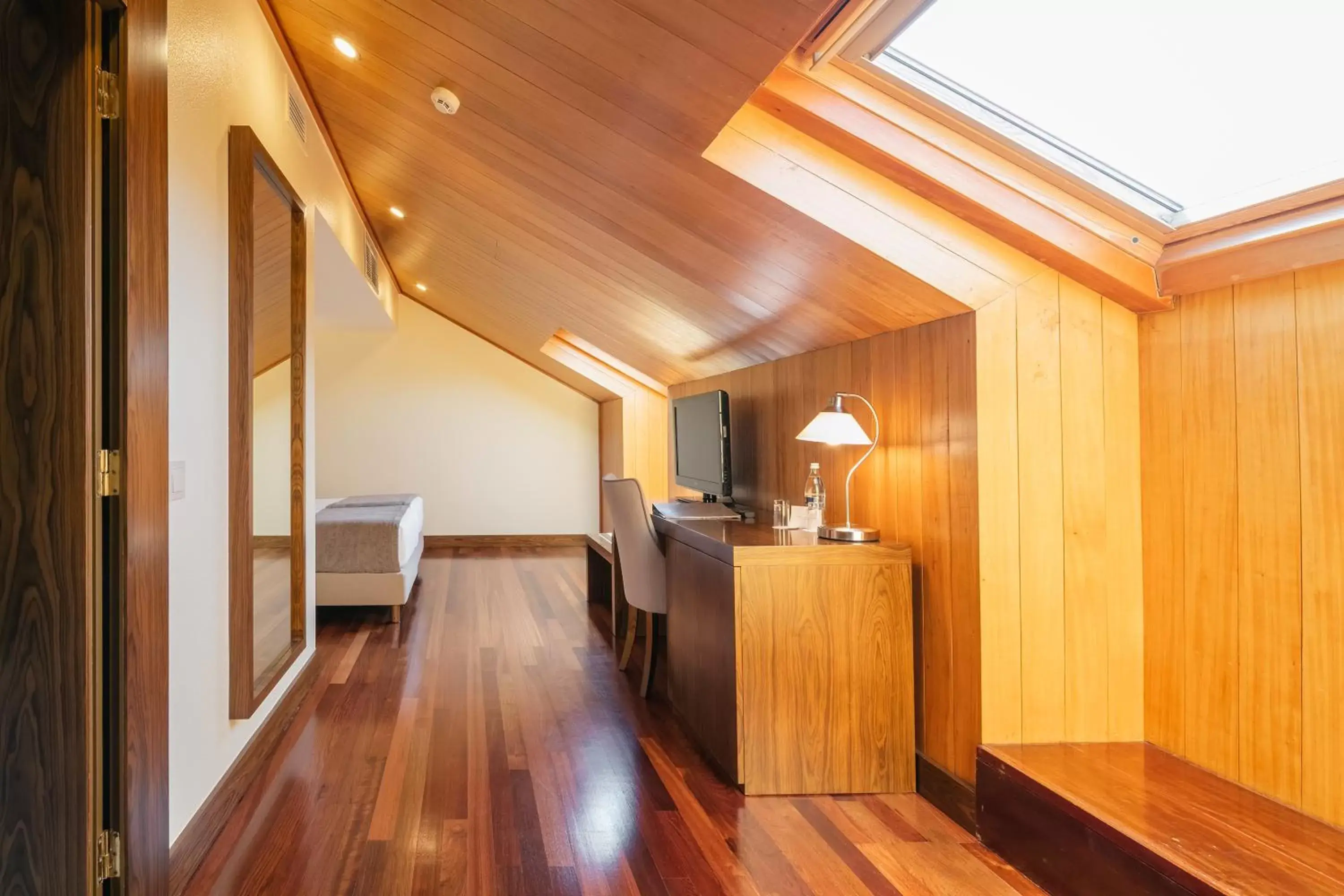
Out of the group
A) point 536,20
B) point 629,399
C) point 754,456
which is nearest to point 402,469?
point 629,399

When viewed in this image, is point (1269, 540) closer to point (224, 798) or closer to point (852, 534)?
point (852, 534)

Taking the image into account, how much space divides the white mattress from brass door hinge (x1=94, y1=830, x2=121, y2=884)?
12.4 feet

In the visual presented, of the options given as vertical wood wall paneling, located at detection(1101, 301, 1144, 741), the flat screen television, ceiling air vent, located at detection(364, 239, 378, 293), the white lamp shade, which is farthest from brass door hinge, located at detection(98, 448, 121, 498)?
ceiling air vent, located at detection(364, 239, 378, 293)

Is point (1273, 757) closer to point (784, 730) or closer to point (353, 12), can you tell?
point (784, 730)

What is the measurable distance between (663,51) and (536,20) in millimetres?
408

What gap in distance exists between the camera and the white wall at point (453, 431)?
9.17m

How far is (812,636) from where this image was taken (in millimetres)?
2734

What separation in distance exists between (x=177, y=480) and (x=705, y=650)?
1775mm

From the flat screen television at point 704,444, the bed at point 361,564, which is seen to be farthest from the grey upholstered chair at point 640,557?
the bed at point 361,564

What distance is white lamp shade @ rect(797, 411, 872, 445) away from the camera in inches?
110

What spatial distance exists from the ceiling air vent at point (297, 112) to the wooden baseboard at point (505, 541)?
6021 millimetres

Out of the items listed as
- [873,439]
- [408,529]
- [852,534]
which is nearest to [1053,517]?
[852,534]

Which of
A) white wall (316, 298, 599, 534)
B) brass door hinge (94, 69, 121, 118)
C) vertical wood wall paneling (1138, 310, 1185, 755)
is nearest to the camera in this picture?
brass door hinge (94, 69, 121, 118)

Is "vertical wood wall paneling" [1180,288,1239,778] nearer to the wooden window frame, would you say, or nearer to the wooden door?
the wooden window frame
